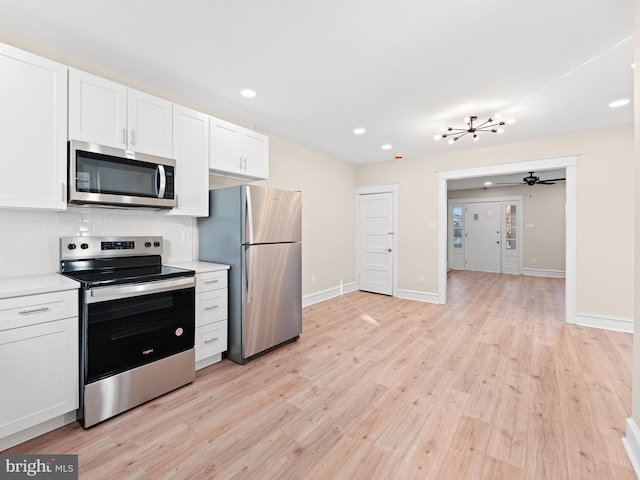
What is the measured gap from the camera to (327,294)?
517 centimetres

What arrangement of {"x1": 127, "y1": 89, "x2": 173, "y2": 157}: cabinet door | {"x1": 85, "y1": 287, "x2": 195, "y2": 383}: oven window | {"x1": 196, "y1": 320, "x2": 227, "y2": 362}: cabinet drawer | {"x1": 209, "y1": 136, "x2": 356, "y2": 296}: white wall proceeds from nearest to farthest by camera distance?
{"x1": 85, "y1": 287, "x2": 195, "y2": 383}: oven window → {"x1": 127, "y1": 89, "x2": 173, "y2": 157}: cabinet door → {"x1": 196, "y1": 320, "x2": 227, "y2": 362}: cabinet drawer → {"x1": 209, "y1": 136, "x2": 356, "y2": 296}: white wall

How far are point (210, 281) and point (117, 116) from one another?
150cm

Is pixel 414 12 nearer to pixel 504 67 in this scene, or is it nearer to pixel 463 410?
pixel 504 67

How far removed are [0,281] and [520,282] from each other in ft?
28.2

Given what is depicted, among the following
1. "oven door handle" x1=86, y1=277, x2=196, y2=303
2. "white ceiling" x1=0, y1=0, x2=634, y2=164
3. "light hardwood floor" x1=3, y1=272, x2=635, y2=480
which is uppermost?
"white ceiling" x1=0, y1=0, x2=634, y2=164

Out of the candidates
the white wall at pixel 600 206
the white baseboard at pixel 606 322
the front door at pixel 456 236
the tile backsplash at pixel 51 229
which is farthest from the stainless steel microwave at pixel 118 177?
the front door at pixel 456 236

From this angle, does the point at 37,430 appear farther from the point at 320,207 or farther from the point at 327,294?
the point at 320,207

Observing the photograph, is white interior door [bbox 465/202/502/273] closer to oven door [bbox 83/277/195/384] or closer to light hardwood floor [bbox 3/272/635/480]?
light hardwood floor [bbox 3/272/635/480]

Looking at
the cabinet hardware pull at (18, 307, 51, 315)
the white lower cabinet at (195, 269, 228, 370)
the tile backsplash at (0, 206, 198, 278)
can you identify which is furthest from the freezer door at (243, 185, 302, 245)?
the cabinet hardware pull at (18, 307, 51, 315)

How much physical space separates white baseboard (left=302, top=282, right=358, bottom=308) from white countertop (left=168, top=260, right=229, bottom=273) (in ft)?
6.68

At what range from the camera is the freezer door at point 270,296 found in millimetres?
2754

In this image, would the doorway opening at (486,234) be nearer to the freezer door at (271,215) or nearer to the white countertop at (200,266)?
the freezer door at (271,215)

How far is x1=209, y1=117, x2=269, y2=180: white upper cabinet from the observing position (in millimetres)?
2922

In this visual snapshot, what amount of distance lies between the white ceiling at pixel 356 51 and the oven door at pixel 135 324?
177 cm
